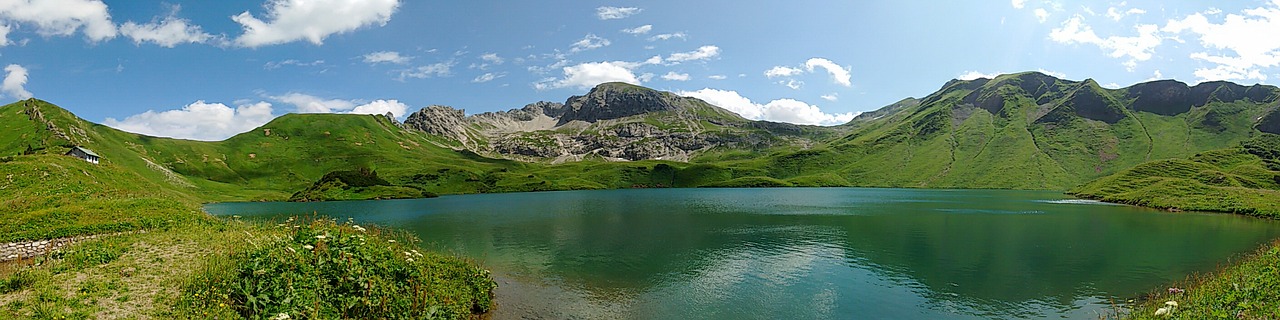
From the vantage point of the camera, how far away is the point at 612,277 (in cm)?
4134

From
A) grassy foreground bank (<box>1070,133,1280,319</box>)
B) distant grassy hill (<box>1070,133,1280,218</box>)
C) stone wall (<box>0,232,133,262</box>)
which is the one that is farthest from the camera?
distant grassy hill (<box>1070,133,1280,218</box>)

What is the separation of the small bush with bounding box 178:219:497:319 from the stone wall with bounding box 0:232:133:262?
503 inches

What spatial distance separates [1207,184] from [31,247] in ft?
661

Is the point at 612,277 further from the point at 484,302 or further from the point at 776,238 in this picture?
the point at 776,238

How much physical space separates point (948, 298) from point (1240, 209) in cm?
11178

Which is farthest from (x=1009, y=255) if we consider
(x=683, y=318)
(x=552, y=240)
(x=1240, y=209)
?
(x=1240, y=209)

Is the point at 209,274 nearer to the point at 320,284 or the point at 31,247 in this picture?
the point at 320,284

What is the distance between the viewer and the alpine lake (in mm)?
32688

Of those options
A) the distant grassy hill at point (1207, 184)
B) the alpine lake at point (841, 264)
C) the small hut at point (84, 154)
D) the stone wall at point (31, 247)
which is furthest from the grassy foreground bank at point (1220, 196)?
the small hut at point (84, 154)

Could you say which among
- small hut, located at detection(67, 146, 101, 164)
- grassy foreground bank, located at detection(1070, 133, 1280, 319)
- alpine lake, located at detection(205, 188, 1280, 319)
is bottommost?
alpine lake, located at detection(205, 188, 1280, 319)

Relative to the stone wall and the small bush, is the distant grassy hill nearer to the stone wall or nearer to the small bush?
the small bush

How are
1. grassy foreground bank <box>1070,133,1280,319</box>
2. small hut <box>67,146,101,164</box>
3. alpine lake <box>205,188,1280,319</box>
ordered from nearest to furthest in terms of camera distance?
grassy foreground bank <box>1070,133,1280,319</box> → alpine lake <box>205,188,1280,319</box> → small hut <box>67,146,101,164</box>

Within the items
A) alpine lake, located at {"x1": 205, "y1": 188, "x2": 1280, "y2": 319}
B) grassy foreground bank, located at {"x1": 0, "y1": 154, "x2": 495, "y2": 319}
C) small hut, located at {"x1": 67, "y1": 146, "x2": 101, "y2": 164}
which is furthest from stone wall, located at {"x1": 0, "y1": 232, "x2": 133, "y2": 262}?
small hut, located at {"x1": 67, "y1": 146, "x2": 101, "y2": 164}

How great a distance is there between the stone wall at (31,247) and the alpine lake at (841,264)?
73.6 ft
